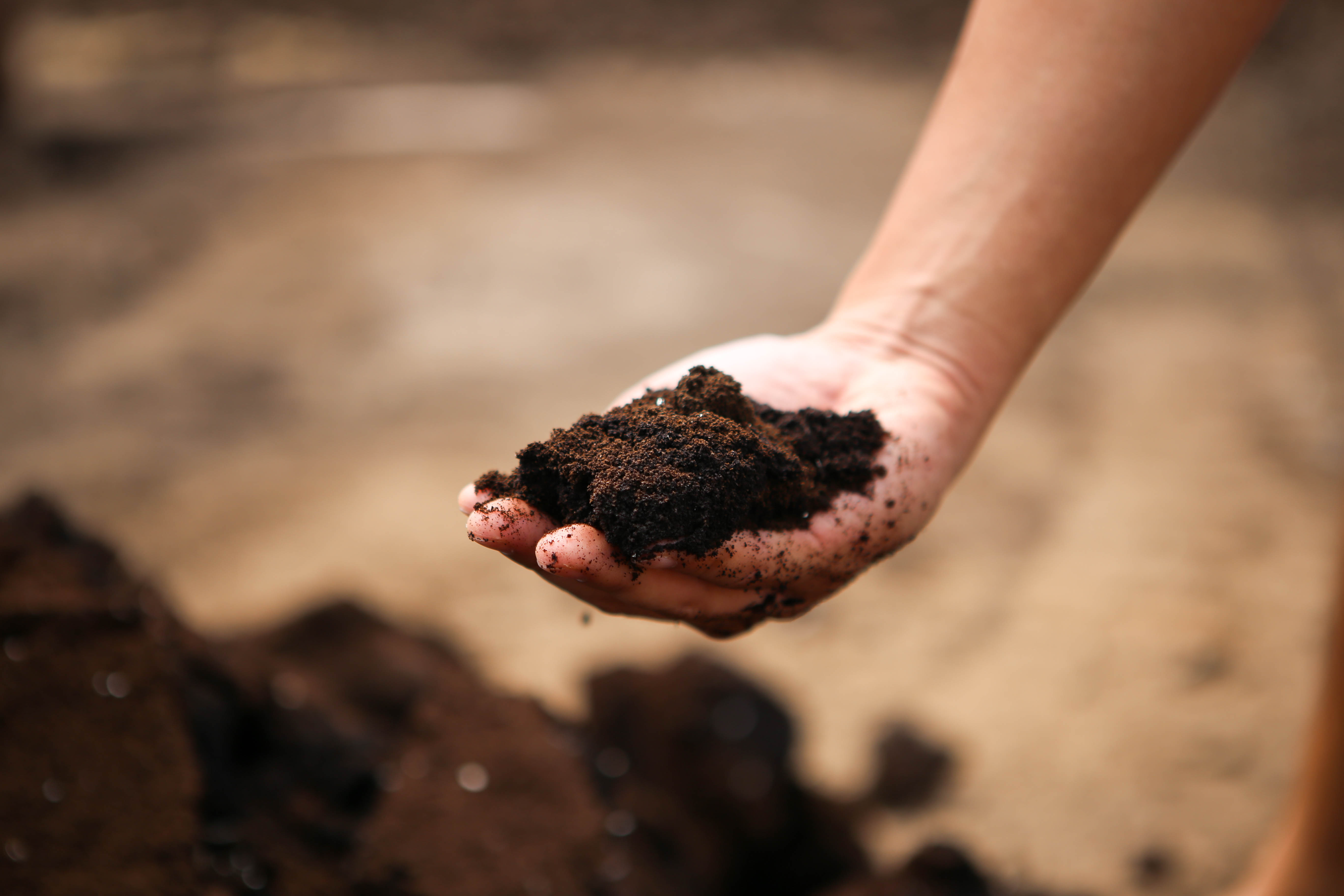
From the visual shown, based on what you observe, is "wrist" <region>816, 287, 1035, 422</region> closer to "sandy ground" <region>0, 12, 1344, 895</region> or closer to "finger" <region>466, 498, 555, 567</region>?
"finger" <region>466, 498, 555, 567</region>

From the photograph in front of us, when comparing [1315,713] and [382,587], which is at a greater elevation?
[1315,713]

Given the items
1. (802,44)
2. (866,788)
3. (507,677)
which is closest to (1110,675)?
(866,788)

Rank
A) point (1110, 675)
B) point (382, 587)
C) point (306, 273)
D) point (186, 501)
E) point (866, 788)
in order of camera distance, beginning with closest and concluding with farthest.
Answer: point (866, 788) → point (1110, 675) → point (382, 587) → point (186, 501) → point (306, 273)

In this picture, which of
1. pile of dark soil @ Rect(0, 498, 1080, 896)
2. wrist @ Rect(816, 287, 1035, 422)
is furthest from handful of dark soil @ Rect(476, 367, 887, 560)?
pile of dark soil @ Rect(0, 498, 1080, 896)

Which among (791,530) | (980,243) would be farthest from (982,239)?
(791,530)

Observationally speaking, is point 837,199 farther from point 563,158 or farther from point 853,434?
point 853,434

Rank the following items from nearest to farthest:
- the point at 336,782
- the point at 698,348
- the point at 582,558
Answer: the point at 582,558, the point at 336,782, the point at 698,348

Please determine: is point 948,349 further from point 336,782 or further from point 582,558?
point 336,782
